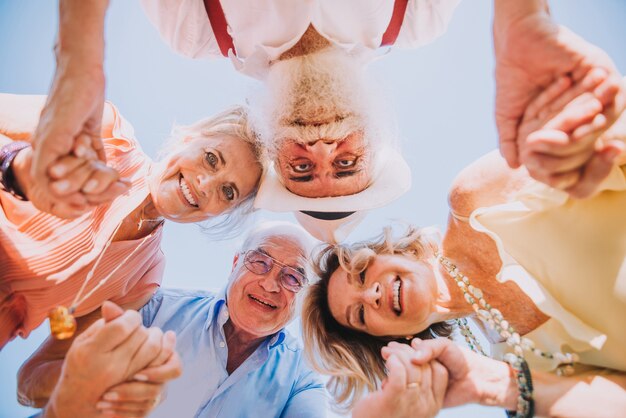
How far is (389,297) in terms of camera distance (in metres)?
1.58

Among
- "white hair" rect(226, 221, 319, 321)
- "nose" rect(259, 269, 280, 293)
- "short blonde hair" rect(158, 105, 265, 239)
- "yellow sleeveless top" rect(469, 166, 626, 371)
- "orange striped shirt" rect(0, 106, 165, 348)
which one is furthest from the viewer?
"white hair" rect(226, 221, 319, 321)

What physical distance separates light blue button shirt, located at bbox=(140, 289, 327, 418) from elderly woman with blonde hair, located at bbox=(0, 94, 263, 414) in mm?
261

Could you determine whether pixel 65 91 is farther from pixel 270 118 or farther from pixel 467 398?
pixel 467 398

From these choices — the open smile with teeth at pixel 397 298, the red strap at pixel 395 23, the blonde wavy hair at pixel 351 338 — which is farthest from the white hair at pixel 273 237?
the red strap at pixel 395 23

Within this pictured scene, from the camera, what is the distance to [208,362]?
6.84 feet

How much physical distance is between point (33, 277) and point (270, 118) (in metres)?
1.04

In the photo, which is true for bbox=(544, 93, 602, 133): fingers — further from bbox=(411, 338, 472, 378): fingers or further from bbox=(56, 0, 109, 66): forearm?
bbox=(56, 0, 109, 66): forearm

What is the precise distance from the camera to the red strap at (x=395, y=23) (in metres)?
1.80

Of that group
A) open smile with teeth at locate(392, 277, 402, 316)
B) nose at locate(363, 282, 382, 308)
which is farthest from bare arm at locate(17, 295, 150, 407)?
open smile with teeth at locate(392, 277, 402, 316)

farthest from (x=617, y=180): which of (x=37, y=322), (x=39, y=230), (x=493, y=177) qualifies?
(x=37, y=322)

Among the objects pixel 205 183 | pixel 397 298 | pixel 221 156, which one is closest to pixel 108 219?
pixel 205 183

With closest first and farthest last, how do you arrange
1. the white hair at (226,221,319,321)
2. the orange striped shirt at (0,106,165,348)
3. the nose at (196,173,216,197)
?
1. the orange striped shirt at (0,106,165,348)
2. the nose at (196,173,216,197)
3. the white hair at (226,221,319,321)

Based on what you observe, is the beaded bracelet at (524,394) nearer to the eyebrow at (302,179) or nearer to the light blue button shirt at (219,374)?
the eyebrow at (302,179)

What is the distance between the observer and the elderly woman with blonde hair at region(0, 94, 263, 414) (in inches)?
58.9
